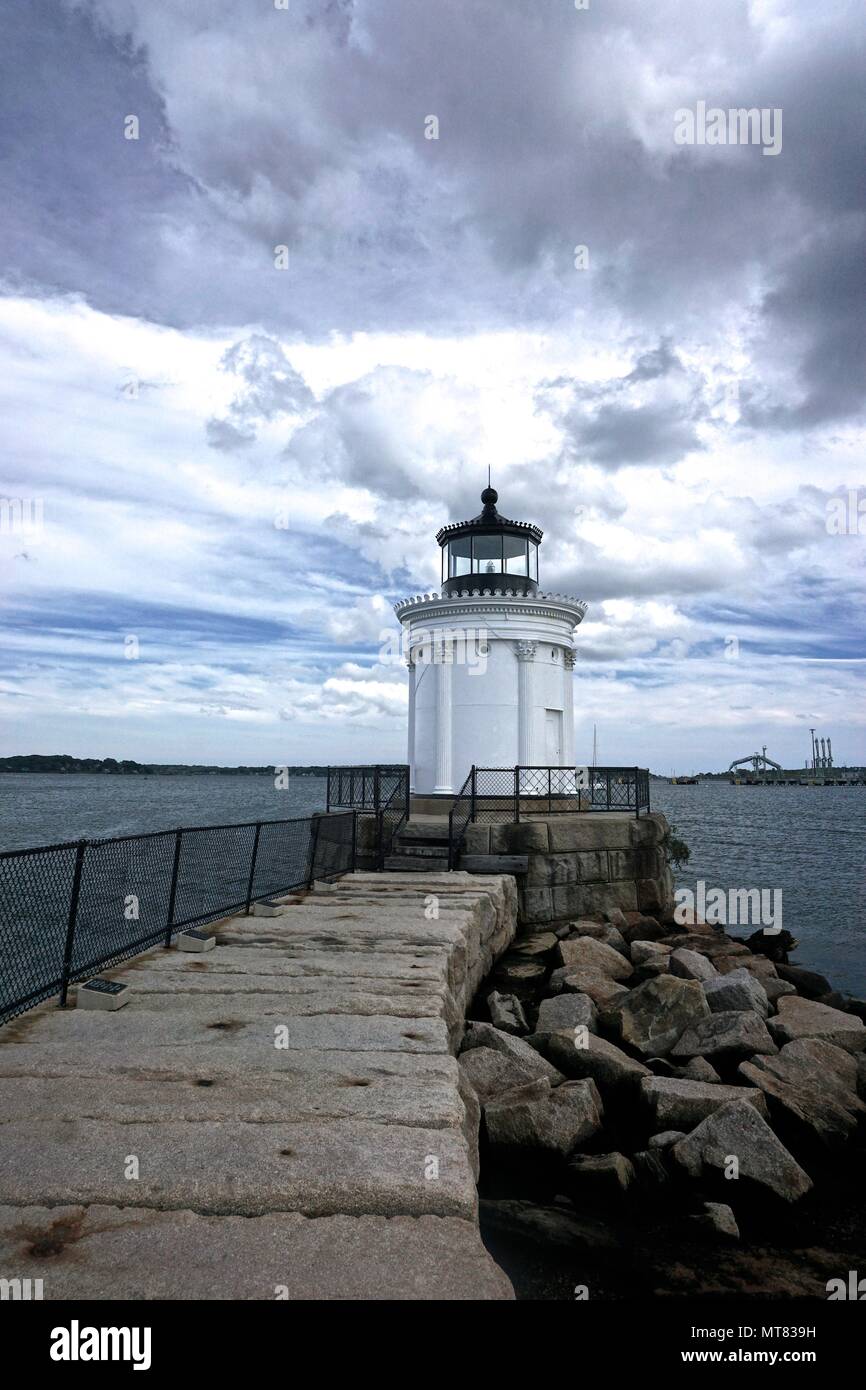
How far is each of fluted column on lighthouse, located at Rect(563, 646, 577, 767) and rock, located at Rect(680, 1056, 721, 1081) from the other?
38.2 feet

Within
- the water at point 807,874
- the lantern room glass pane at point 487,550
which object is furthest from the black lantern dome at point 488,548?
the water at point 807,874

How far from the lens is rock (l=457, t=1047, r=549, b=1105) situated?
714 cm

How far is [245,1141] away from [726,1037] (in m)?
5.66

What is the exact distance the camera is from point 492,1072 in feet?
24.0

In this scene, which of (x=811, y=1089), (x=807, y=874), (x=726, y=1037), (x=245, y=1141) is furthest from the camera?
(x=807, y=874)

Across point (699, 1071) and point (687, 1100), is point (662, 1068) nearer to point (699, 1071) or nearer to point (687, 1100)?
point (699, 1071)

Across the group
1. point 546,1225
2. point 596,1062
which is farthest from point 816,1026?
point 546,1225

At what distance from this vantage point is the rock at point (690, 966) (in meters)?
11.1

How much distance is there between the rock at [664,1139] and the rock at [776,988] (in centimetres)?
492

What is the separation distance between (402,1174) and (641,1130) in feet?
12.4

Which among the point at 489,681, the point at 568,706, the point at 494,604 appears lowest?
the point at 568,706

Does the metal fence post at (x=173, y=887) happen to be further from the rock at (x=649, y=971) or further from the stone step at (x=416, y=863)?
the stone step at (x=416, y=863)

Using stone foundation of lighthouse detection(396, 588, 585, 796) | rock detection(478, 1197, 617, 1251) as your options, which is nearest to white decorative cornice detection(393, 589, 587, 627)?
stone foundation of lighthouse detection(396, 588, 585, 796)

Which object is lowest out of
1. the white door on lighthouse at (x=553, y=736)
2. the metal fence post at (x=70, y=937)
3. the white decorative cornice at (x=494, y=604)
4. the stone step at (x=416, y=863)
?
the stone step at (x=416, y=863)
